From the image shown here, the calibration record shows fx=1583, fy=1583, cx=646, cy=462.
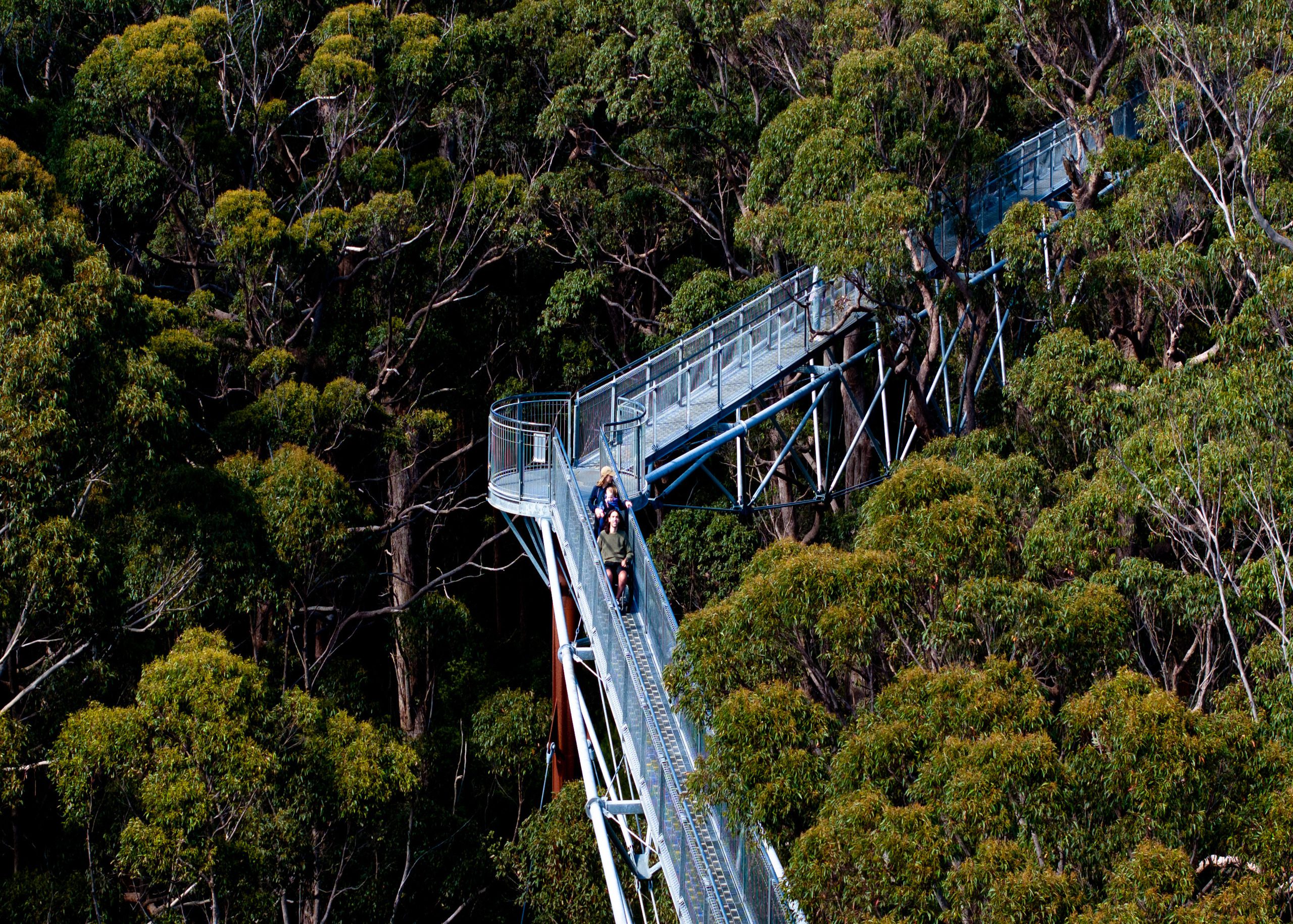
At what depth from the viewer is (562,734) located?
23031mm

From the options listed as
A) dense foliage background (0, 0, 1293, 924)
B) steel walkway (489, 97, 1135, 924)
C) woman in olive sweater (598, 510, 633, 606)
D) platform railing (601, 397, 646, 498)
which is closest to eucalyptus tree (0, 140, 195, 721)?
dense foliage background (0, 0, 1293, 924)

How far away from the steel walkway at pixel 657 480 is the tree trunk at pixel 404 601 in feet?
11.1

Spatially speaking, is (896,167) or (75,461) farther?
(896,167)

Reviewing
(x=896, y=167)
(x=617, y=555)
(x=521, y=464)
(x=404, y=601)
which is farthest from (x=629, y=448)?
(x=404, y=601)

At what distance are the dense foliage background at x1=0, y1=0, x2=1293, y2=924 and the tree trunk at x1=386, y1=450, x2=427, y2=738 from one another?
10cm

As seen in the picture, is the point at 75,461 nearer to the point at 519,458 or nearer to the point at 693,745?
the point at 519,458

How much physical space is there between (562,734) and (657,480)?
13.5 feet

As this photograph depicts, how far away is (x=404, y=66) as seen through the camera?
1144 inches

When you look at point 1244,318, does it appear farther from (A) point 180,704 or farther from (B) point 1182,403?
(A) point 180,704

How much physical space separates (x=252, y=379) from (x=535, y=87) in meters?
8.75

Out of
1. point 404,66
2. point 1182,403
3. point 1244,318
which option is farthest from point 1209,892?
point 404,66

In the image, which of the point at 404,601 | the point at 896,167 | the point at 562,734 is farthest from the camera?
the point at 404,601

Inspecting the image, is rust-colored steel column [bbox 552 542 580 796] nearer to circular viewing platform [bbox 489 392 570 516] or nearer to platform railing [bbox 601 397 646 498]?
circular viewing platform [bbox 489 392 570 516]

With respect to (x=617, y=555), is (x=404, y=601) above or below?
above
